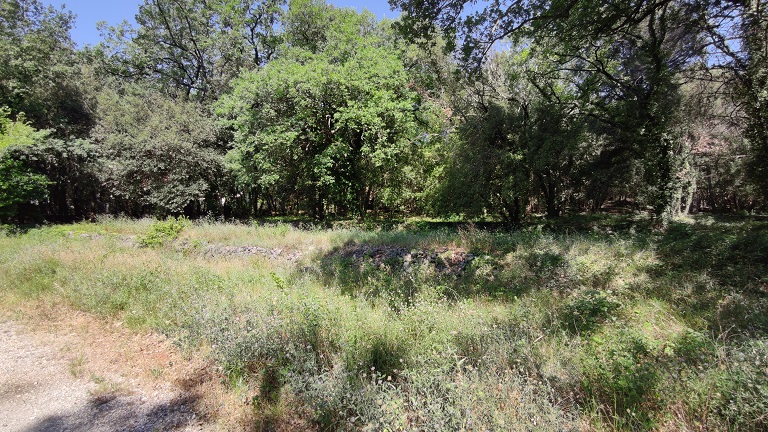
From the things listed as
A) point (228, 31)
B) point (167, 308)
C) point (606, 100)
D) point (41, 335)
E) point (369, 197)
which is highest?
point (228, 31)

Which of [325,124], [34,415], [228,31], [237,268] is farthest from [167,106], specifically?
[34,415]

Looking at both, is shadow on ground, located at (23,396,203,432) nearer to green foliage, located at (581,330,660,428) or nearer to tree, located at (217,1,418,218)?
green foliage, located at (581,330,660,428)

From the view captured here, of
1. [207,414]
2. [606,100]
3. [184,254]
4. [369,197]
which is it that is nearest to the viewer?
[207,414]

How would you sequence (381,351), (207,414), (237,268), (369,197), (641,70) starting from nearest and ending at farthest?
(207,414) → (381,351) → (237,268) → (641,70) → (369,197)

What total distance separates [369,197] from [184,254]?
12.7 m

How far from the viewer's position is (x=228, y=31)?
22.6 meters

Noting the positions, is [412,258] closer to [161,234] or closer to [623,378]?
[623,378]

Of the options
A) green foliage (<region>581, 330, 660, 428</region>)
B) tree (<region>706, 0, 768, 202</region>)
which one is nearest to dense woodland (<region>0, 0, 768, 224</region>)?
tree (<region>706, 0, 768, 202</region>)

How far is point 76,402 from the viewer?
3648 millimetres

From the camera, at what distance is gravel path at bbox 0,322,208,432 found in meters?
3.28

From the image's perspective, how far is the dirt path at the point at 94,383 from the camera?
3332 millimetres

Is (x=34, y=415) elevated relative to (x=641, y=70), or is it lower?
lower

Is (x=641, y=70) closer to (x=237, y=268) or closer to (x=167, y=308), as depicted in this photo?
(x=237, y=268)

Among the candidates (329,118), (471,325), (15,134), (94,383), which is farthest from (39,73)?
(471,325)
